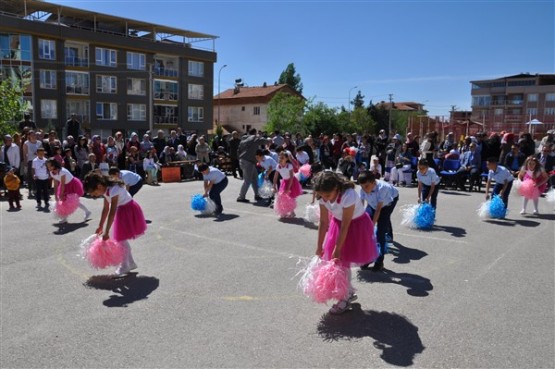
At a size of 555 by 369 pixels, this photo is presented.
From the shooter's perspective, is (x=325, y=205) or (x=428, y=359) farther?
(x=325, y=205)

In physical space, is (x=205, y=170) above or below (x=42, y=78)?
below

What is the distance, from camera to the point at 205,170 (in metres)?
11.5

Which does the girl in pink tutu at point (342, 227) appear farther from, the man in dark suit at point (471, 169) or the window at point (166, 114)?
the window at point (166, 114)

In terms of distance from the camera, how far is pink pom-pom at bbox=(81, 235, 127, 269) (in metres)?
6.50

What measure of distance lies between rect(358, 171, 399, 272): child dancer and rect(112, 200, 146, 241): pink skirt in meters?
3.34

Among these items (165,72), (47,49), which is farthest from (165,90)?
(47,49)

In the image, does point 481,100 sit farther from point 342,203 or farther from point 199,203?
point 342,203

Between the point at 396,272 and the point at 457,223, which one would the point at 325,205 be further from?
the point at 457,223

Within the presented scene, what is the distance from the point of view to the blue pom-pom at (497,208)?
10.9 m

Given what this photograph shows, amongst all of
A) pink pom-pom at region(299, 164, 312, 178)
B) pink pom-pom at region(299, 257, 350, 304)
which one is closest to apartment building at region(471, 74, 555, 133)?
pink pom-pom at region(299, 164, 312, 178)

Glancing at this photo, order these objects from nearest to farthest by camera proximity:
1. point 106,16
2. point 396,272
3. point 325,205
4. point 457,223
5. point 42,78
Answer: point 325,205
point 396,272
point 457,223
point 42,78
point 106,16

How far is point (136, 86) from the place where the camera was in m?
52.2

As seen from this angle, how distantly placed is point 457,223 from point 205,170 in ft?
20.2

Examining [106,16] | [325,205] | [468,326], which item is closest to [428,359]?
[468,326]
